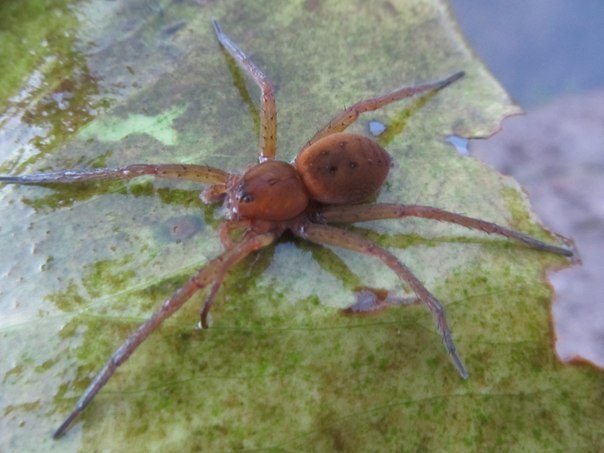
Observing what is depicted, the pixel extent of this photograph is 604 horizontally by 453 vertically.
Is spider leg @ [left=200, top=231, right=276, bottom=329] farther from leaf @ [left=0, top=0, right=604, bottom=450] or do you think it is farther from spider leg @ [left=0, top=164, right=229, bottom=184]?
spider leg @ [left=0, top=164, right=229, bottom=184]

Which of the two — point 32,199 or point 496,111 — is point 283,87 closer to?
point 496,111

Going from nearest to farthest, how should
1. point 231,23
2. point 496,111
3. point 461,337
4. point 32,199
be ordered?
point 461,337 → point 32,199 → point 496,111 → point 231,23


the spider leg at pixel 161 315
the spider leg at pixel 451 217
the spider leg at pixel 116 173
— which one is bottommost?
the spider leg at pixel 451 217

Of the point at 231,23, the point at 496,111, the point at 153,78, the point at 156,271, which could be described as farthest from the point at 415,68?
the point at 156,271

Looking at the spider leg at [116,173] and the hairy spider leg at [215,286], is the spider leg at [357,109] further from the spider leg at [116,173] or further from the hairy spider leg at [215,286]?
the hairy spider leg at [215,286]

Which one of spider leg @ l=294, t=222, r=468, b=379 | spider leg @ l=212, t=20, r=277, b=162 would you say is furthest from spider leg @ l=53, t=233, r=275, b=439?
spider leg @ l=212, t=20, r=277, b=162

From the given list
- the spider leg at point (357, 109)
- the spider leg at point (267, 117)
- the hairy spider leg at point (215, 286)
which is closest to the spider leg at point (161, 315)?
the hairy spider leg at point (215, 286)
